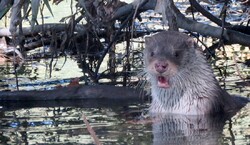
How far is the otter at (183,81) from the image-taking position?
21.2 feet

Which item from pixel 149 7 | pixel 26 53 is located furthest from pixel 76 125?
pixel 26 53

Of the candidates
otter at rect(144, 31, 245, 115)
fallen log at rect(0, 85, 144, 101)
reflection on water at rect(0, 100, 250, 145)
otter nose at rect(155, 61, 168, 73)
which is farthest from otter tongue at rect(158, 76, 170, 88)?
fallen log at rect(0, 85, 144, 101)

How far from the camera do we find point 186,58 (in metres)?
6.56

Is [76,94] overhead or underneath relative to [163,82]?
underneath

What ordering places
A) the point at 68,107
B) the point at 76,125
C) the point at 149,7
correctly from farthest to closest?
the point at 149,7 → the point at 68,107 → the point at 76,125

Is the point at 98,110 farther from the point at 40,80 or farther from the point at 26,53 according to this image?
the point at 26,53

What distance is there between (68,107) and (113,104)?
1.25 ft

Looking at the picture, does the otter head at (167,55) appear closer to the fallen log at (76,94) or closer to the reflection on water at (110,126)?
the reflection on water at (110,126)

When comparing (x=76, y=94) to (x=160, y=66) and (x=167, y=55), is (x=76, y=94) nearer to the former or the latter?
(x=167, y=55)

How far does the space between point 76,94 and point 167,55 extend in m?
1.14

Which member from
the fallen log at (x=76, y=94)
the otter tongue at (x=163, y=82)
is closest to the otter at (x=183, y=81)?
the otter tongue at (x=163, y=82)

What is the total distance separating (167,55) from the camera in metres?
6.43

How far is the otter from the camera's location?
6457 millimetres

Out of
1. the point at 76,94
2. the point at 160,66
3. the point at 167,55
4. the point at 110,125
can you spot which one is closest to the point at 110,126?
the point at 110,125
